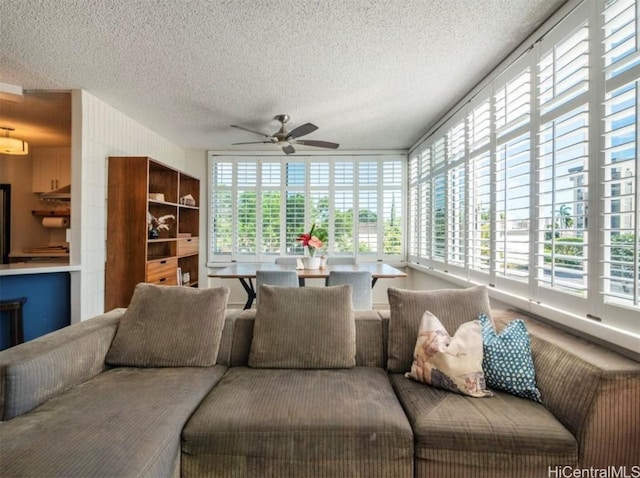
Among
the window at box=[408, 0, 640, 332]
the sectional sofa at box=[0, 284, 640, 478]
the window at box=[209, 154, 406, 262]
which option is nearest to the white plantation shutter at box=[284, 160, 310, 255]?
the window at box=[209, 154, 406, 262]

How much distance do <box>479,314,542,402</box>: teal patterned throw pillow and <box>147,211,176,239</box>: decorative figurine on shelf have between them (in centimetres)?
359

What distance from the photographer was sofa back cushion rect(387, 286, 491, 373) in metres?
1.77

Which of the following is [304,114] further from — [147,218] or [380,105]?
[147,218]

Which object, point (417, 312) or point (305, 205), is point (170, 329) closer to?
point (417, 312)

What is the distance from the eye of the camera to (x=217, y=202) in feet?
17.0

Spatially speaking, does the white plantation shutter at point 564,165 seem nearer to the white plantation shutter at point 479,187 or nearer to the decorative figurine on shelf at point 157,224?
the white plantation shutter at point 479,187

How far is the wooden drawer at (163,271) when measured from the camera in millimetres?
3520

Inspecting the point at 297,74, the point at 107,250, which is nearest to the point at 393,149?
the point at 297,74

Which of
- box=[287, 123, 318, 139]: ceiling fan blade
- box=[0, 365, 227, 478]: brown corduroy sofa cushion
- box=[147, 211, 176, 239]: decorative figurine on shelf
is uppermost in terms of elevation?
box=[287, 123, 318, 139]: ceiling fan blade

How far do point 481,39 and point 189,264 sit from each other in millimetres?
4616

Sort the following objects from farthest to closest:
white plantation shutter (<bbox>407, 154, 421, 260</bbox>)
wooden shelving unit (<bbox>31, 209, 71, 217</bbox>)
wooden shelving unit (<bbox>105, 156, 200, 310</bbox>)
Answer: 1. wooden shelving unit (<bbox>31, 209, 71, 217</bbox>)
2. white plantation shutter (<bbox>407, 154, 421, 260</bbox>)
3. wooden shelving unit (<bbox>105, 156, 200, 310</bbox>)

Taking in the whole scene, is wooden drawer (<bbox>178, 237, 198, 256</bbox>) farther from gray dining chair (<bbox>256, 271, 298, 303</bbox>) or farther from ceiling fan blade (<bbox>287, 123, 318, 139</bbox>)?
ceiling fan blade (<bbox>287, 123, 318, 139</bbox>)

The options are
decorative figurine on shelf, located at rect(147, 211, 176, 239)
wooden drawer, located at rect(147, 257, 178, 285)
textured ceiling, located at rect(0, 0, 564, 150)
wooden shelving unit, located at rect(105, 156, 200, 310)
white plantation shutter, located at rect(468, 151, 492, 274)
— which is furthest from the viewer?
decorative figurine on shelf, located at rect(147, 211, 176, 239)

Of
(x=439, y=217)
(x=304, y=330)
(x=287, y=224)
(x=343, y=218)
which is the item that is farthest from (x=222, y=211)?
(x=304, y=330)
